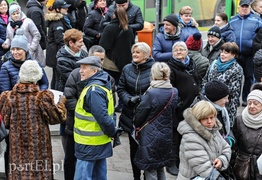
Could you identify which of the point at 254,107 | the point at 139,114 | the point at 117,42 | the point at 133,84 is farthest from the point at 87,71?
the point at 117,42

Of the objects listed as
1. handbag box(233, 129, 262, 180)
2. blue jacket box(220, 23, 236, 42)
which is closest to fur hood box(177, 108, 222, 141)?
handbag box(233, 129, 262, 180)

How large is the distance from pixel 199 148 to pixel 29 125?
74.5 inches

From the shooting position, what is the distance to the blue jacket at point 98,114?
20.8 feet

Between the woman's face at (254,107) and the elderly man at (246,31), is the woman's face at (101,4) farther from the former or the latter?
the woman's face at (254,107)

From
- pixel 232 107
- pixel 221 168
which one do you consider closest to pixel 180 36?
pixel 232 107

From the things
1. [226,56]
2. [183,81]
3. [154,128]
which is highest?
[226,56]

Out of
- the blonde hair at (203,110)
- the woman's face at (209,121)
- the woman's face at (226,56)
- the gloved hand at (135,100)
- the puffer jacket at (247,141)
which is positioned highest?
the blonde hair at (203,110)

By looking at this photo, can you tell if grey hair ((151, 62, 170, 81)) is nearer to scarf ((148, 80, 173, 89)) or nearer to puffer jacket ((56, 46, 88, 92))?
scarf ((148, 80, 173, 89))

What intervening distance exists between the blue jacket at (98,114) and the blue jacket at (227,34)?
393cm

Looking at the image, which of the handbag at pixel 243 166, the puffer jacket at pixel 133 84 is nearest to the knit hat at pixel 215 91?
the handbag at pixel 243 166

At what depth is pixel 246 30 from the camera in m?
10.7

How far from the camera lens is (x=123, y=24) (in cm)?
957

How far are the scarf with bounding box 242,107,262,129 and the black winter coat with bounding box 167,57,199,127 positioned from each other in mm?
1658

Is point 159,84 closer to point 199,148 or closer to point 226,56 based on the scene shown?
point 199,148
